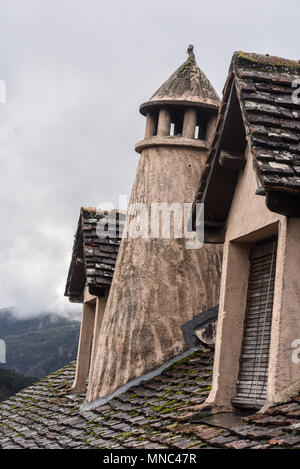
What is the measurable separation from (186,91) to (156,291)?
2839 mm

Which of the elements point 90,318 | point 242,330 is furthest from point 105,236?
point 242,330

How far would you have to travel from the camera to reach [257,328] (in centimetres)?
729

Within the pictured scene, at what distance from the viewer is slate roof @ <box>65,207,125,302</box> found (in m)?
12.3

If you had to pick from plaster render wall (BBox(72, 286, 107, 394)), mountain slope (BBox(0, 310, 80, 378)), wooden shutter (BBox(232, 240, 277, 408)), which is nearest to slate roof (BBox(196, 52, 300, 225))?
wooden shutter (BBox(232, 240, 277, 408))

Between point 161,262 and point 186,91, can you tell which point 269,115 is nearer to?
point 161,262

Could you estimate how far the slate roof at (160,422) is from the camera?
→ 576 centimetres

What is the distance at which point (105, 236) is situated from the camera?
1323cm

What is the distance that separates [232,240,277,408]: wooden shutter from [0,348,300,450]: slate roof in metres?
0.28

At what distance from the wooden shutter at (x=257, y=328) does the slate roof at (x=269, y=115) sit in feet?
3.67
